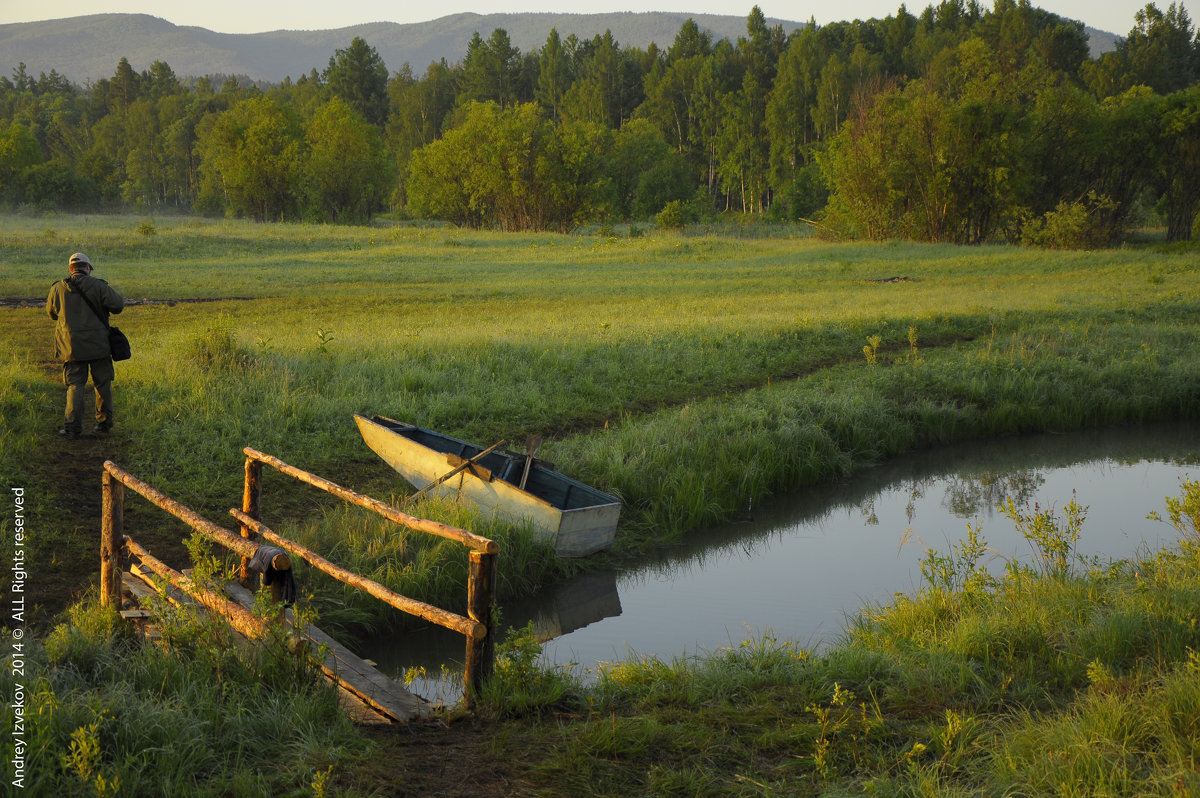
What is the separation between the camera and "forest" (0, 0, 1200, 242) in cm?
4931

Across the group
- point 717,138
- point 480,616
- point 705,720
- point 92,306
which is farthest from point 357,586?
point 717,138

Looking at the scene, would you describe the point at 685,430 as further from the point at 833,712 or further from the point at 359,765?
the point at 359,765

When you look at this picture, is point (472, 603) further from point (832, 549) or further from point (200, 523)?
point (832, 549)

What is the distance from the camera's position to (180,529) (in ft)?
29.6

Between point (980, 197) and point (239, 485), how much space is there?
47569 mm

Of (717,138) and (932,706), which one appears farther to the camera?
(717,138)

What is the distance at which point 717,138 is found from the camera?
3319 inches

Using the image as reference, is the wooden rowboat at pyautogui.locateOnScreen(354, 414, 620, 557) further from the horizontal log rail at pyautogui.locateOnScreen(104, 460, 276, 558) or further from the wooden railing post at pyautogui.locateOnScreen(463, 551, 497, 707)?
the horizontal log rail at pyautogui.locateOnScreen(104, 460, 276, 558)

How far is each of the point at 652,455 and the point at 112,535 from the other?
645 cm

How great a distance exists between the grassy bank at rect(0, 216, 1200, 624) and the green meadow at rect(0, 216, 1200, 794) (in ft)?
0.20

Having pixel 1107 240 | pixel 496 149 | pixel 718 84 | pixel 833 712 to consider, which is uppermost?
pixel 718 84

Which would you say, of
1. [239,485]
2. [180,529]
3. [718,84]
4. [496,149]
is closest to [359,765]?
[180,529]

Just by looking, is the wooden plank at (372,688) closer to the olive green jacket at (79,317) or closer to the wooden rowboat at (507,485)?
the wooden rowboat at (507,485)

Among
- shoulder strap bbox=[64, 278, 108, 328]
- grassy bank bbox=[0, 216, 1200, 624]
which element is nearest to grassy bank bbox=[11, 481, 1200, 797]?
grassy bank bbox=[0, 216, 1200, 624]
